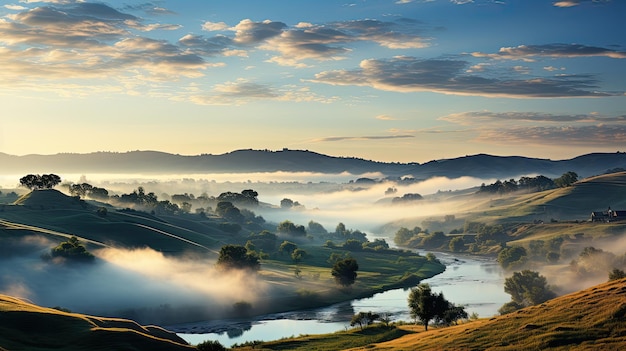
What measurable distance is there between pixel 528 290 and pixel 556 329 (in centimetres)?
10881

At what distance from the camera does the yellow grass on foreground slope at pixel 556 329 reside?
67.1m

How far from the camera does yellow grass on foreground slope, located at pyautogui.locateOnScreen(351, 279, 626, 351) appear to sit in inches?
2640

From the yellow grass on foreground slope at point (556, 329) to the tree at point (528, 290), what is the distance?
9014cm

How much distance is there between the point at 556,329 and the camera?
72000 mm

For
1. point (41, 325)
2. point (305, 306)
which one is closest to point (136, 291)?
point (305, 306)

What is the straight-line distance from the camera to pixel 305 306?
194750 millimetres

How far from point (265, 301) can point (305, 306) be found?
13457 mm

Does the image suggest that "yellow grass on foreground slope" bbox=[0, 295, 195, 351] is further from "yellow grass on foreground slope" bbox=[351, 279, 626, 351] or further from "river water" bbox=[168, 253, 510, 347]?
"river water" bbox=[168, 253, 510, 347]

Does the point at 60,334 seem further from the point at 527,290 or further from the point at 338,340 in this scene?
the point at 527,290

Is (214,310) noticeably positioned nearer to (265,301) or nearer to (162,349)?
(265,301)

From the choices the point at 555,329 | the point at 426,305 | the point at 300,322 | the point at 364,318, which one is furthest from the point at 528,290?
the point at 555,329

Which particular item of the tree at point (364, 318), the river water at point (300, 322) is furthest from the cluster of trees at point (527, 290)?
the tree at point (364, 318)

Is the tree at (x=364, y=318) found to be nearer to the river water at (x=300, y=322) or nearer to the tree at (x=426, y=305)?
the river water at (x=300, y=322)

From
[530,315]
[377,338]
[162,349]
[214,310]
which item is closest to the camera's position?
[162,349]
